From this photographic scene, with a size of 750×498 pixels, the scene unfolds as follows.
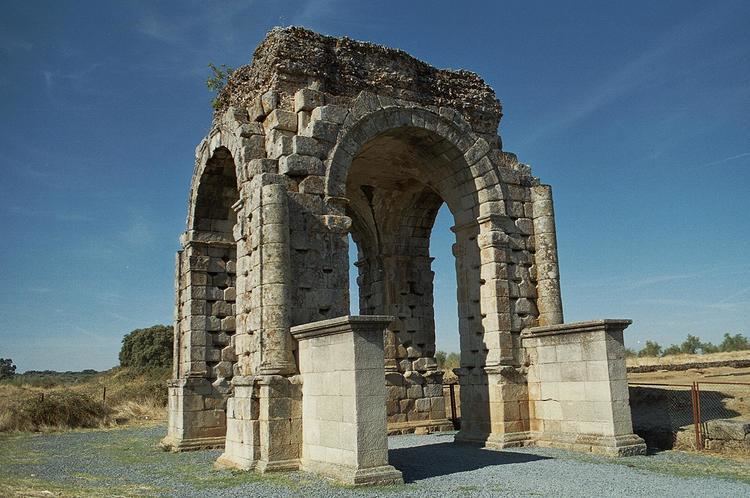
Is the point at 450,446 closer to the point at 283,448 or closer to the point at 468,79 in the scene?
the point at 283,448

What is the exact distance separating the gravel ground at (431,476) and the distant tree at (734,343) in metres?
33.5

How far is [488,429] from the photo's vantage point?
10.9m

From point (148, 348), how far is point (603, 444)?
107ft

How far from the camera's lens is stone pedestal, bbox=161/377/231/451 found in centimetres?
1196

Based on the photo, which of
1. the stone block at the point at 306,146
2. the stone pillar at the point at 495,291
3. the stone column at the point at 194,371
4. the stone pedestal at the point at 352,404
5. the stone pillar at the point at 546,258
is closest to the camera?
the stone pedestal at the point at 352,404

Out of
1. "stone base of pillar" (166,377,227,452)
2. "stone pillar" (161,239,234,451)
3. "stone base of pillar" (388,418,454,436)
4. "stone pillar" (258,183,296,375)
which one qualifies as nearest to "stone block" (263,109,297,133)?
"stone pillar" (258,183,296,375)

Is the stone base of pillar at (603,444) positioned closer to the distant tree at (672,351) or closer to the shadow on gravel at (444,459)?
the shadow on gravel at (444,459)

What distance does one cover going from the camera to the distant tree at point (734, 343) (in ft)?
127

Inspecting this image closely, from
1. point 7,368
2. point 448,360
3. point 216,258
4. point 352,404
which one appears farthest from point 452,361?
point 7,368

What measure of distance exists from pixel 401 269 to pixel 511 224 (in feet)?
14.1

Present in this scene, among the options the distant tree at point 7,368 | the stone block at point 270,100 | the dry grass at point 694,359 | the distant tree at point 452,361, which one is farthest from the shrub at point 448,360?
the distant tree at point 7,368

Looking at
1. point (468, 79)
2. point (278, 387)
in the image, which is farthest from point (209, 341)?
point (468, 79)

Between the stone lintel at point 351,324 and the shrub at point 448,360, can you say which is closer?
the stone lintel at point 351,324

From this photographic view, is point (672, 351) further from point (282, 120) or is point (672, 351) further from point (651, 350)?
point (282, 120)
